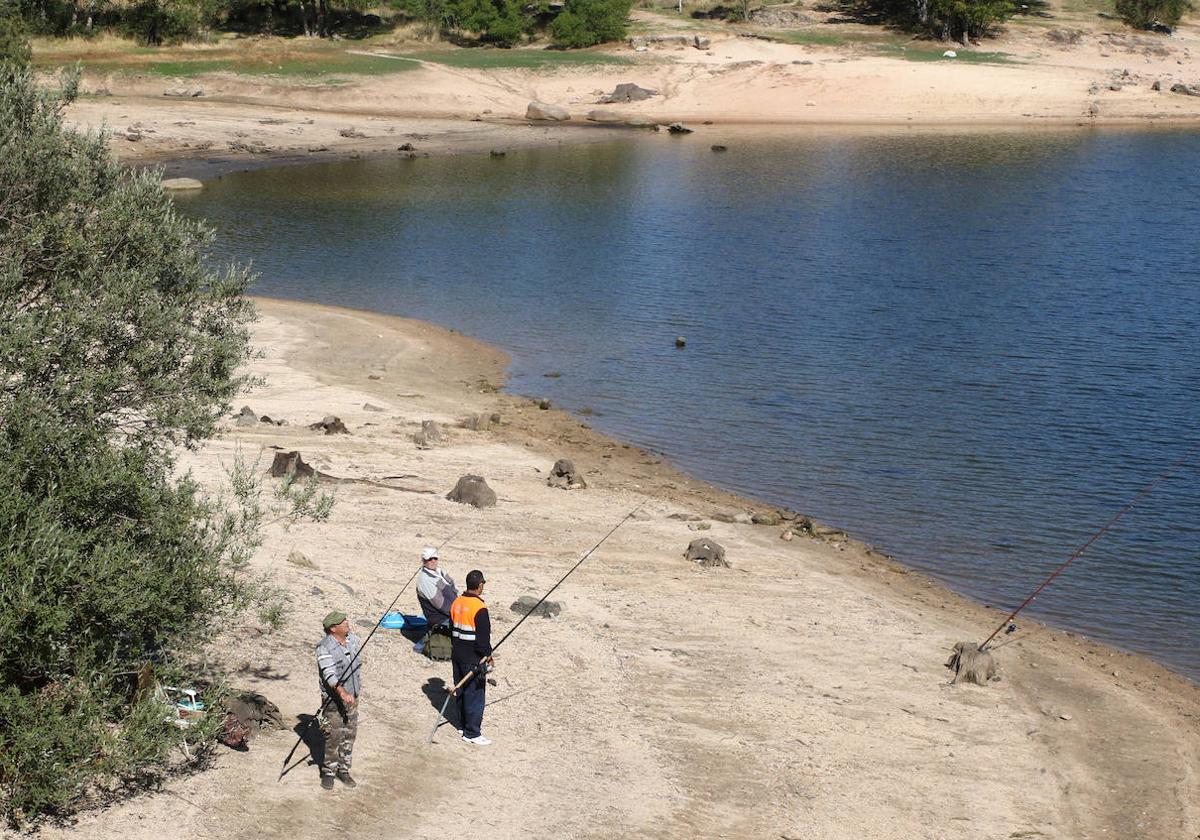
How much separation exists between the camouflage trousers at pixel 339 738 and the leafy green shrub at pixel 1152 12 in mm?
87135

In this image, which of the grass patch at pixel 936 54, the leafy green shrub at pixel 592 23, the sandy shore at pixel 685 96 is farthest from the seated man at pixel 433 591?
the leafy green shrub at pixel 592 23

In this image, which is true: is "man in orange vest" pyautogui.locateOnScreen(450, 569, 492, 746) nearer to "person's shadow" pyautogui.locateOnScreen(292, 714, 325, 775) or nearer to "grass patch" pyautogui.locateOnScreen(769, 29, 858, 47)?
"person's shadow" pyautogui.locateOnScreen(292, 714, 325, 775)

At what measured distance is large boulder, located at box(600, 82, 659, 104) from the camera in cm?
7706

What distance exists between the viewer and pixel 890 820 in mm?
13023

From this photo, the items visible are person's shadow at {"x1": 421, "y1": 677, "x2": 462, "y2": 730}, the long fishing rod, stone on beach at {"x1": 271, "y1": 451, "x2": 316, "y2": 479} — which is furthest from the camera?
stone on beach at {"x1": 271, "y1": 451, "x2": 316, "y2": 479}

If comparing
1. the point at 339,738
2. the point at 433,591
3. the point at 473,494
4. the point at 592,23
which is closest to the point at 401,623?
the point at 433,591

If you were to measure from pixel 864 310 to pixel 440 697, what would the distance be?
82.6 feet

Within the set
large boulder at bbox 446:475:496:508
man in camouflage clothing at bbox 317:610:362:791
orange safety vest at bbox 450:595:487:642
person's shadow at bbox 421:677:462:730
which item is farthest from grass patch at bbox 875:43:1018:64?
man in camouflage clothing at bbox 317:610:362:791

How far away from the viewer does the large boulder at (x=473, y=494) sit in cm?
2048

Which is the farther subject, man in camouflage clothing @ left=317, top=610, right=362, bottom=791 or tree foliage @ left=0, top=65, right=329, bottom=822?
man in camouflage clothing @ left=317, top=610, right=362, bottom=791

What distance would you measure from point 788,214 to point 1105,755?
124 feet

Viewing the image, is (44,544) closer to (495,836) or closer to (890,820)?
(495,836)

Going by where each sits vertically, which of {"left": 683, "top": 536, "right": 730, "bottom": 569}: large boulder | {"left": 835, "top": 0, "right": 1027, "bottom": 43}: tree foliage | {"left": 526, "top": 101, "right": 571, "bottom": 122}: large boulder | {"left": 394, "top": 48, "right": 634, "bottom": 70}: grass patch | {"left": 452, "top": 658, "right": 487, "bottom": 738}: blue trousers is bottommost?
{"left": 526, "top": 101, "right": 571, "bottom": 122}: large boulder

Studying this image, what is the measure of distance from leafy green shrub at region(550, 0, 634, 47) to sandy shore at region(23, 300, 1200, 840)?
6592cm
